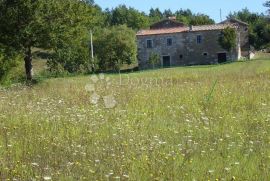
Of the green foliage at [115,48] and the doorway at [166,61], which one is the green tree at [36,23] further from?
the doorway at [166,61]

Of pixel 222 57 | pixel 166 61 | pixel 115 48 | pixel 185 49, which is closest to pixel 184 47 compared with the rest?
pixel 185 49

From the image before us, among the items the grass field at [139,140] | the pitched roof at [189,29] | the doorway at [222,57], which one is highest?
the pitched roof at [189,29]

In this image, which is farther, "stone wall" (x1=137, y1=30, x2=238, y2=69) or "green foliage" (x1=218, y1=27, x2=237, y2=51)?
"stone wall" (x1=137, y1=30, x2=238, y2=69)

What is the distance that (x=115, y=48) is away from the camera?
7469cm

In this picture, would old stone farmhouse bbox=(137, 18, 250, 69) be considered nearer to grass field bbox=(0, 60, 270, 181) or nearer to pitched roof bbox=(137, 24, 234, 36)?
→ pitched roof bbox=(137, 24, 234, 36)

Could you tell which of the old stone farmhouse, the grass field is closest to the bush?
the old stone farmhouse

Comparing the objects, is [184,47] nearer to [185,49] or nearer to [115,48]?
[185,49]

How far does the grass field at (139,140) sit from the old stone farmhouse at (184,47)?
2574 inches

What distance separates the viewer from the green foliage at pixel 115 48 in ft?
233

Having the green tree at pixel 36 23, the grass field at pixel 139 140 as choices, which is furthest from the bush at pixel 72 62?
the grass field at pixel 139 140

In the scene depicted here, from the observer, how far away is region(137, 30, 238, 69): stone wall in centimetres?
7638

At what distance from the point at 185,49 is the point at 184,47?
1.12 ft

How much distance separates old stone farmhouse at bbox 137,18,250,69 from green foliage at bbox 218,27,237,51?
4.34 feet

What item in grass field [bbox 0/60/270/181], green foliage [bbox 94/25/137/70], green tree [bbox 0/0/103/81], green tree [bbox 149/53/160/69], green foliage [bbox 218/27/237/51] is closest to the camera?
grass field [bbox 0/60/270/181]
